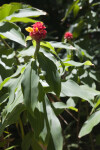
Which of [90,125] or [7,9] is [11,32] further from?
[90,125]

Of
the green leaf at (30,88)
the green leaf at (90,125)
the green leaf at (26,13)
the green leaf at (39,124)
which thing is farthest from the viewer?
the green leaf at (26,13)

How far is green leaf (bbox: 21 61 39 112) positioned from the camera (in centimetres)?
85

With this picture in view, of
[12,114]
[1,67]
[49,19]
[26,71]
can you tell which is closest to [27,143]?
[12,114]

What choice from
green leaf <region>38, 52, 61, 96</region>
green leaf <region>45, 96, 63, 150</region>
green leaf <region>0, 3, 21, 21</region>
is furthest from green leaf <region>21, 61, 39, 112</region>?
green leaf <region>0, 3, 21, 21</region>

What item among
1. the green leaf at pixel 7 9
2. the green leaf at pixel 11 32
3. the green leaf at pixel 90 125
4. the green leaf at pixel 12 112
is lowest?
the green leaf at pixel 90 125

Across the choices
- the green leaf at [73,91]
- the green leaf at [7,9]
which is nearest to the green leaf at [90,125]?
the green leaf at [73,91]

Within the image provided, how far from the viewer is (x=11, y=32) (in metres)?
1.07

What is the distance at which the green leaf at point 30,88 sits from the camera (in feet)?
2.78

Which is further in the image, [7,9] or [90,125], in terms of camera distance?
[7,9]

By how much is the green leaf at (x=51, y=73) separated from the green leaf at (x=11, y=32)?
0.44 ft

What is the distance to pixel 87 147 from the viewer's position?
237 centimetres

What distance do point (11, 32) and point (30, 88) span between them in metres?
0.34

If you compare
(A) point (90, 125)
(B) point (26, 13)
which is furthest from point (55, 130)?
(B) point (26, 13)

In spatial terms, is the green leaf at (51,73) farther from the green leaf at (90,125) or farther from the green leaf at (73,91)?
→ the green leaf at (90,125)
